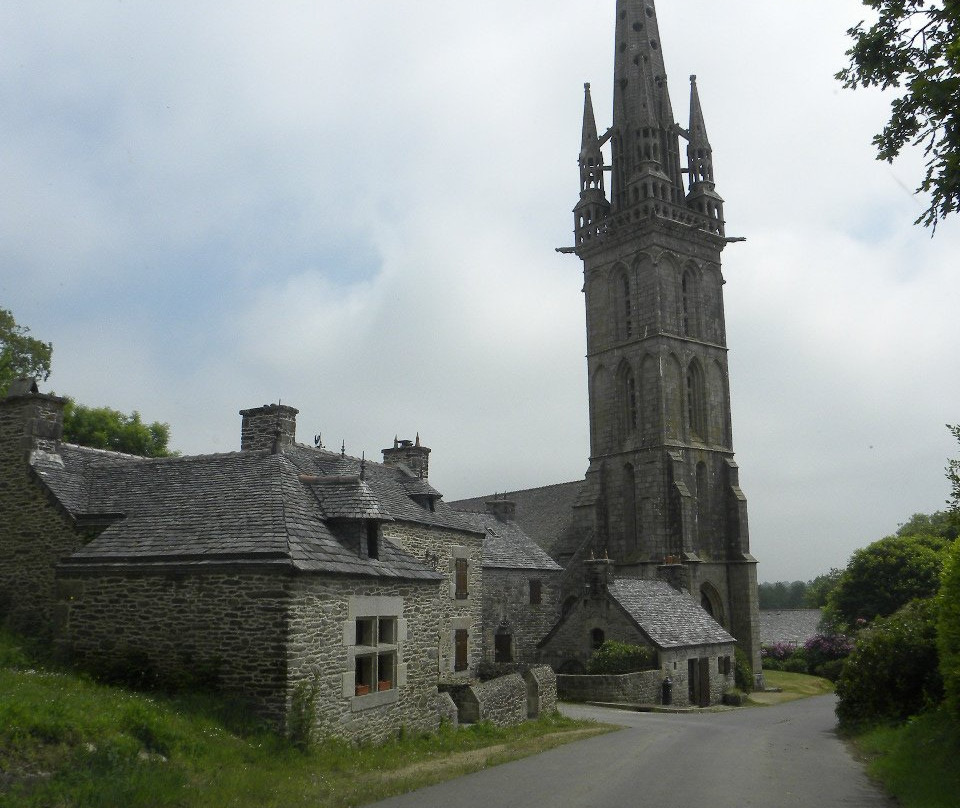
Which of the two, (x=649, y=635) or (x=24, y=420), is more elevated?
(x=24, y=420)

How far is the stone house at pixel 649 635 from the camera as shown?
32.2 m

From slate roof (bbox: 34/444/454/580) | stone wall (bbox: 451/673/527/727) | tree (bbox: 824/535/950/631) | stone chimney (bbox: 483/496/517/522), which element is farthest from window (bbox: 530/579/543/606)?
tree (bbox: 824/535/950/631)

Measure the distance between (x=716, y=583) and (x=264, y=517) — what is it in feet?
123

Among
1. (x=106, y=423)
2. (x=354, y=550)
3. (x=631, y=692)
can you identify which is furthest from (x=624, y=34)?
(x=354, y=550)

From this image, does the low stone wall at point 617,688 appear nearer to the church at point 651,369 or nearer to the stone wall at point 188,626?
the church at point 651,369

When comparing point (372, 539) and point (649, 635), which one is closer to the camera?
point (372, 539)

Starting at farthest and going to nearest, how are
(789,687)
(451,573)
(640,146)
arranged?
(640,146) → (789,687) → (451,573)

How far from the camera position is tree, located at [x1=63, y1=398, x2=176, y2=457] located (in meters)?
39.5

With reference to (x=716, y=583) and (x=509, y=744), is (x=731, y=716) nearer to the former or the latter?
(x=509, y=744)

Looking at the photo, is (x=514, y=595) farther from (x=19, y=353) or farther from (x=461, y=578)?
(x=19, y=353)

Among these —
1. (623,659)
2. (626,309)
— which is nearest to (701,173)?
(626,309)

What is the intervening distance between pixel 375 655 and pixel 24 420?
9.19 meters

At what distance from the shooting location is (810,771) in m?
14.8

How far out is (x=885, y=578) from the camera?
5078 cm
